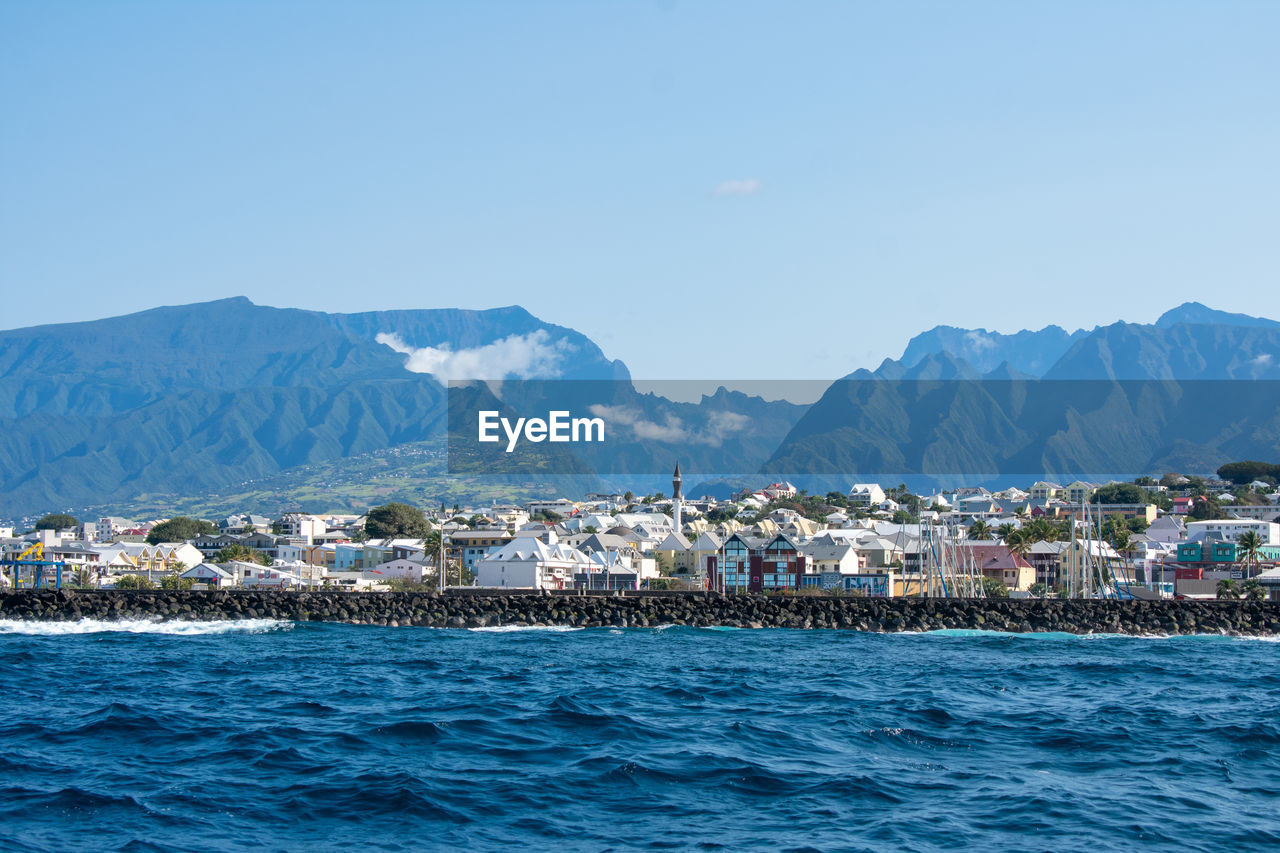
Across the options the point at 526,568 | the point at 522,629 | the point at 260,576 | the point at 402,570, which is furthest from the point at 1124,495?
the point at 522,629

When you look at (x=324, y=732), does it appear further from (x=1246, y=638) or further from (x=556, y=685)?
(x=1246, y=638)

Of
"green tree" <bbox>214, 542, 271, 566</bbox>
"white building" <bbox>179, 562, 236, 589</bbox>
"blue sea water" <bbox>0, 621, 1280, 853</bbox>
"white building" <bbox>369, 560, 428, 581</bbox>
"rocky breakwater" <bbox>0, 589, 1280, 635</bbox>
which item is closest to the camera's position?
"blue sea water" <bbox>0, 621, 1280, 853</bbox>

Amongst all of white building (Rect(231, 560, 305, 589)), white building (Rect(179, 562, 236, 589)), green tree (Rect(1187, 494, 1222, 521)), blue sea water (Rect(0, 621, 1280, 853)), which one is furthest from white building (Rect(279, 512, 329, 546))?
blue sea water (Rect(0, 621, 1280, 853))

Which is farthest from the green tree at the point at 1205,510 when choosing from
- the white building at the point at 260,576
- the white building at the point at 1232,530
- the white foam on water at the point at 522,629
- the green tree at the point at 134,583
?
the green tree at the point at 134,583

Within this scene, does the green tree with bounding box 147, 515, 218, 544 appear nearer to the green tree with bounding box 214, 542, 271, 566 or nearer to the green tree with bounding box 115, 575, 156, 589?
the green tree with bounding box 214, 542, 271, 566

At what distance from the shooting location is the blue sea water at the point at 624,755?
57.3 feet

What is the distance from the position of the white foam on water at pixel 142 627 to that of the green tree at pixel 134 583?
38002mm

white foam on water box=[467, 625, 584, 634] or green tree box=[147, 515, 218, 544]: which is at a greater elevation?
white foam on water box=[467, 625, 584, 634]

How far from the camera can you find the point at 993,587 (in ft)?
337

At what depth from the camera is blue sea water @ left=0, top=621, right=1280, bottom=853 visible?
1747 cm

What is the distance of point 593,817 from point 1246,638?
56.4m

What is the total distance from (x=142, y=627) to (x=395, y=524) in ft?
327

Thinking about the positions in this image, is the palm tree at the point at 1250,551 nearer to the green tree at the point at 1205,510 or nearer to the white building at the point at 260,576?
the green tree at the point at 1205,510

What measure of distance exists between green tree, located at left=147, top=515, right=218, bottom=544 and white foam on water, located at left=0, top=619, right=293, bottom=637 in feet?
367
